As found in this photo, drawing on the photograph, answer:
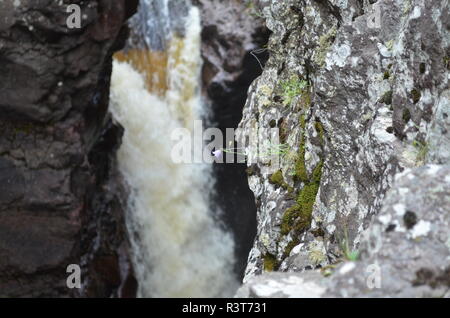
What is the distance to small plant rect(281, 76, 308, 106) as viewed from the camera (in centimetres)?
573

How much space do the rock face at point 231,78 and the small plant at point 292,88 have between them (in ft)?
16.9

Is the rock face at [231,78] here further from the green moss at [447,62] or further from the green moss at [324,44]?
the green moss at [447,62]

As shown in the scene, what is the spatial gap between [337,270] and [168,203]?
8863 mm

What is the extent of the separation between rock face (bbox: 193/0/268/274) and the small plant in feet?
16.9

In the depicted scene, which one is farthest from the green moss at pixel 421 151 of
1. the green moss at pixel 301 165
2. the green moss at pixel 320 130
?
the green moss at pixel 301 165

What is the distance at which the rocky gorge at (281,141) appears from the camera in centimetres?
277

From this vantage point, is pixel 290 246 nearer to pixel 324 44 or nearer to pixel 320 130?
pixel 320 130

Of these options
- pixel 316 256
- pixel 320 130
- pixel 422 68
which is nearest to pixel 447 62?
pixel 422 68

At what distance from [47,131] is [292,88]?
4.28 m

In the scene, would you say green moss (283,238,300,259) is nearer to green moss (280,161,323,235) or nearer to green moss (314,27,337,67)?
green moss (280,161,323,235)

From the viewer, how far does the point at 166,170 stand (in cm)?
1141

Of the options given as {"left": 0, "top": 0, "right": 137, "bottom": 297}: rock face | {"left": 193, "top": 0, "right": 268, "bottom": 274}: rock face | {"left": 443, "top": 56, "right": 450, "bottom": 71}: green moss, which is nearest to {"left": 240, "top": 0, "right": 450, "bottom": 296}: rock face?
{"left": 443, "top": 56, "right": 450, "bottom": 71}: green moss
